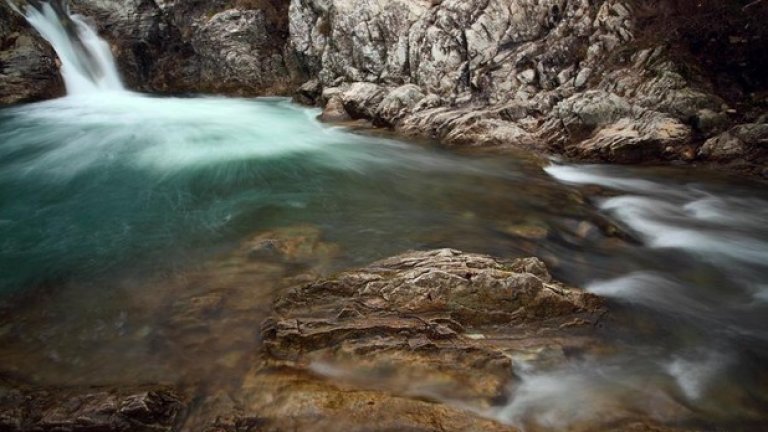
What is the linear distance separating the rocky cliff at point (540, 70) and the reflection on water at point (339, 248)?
47.9 inches

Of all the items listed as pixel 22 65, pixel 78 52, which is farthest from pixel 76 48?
pixel 22 65

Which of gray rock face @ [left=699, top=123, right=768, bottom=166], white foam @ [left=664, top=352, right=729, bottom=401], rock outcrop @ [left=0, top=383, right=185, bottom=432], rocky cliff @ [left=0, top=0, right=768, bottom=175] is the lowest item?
rock outcrop @ [left=0, top=383, right=185, bottom=432]

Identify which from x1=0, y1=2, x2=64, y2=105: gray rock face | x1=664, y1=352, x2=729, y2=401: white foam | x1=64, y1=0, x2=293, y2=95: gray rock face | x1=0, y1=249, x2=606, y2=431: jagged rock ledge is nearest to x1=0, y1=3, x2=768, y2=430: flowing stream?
x1=664, y1=352, x2=729, y2=401: white foam

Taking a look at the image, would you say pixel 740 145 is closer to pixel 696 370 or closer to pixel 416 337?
pixel 696 370

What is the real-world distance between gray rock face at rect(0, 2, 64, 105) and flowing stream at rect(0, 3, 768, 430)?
5988mm

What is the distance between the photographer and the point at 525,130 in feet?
44.4

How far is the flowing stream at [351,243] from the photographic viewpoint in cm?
470

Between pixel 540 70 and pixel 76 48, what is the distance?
20.7 metres

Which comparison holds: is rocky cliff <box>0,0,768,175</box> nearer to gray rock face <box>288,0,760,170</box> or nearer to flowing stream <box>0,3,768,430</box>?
gray rock face <box>288,0,760,170</box>

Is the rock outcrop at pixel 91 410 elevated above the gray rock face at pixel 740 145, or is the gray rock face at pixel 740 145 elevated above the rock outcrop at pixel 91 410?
the gray rock face at pixel 740 145

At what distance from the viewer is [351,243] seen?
744 cm

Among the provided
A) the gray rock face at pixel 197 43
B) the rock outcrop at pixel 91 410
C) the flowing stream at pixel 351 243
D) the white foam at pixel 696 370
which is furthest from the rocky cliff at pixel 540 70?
the rock outcrop at pixel 91 410

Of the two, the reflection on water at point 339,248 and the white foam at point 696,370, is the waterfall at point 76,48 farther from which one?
the white foam at point 696,370

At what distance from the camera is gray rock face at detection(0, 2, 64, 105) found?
64.0ft
